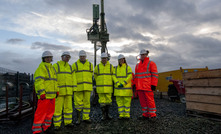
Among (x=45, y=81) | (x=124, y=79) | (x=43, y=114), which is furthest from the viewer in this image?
(x=124, y=79)

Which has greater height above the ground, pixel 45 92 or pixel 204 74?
pixel 204 74

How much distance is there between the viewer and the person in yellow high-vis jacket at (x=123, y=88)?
4.76 meters

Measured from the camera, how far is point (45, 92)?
12.0 feet

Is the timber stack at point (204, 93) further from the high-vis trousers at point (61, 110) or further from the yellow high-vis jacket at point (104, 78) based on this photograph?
the high-vis trousers at point (61, 110)

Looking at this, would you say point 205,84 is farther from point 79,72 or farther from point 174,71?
point 174,71

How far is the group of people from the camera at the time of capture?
12.2ft

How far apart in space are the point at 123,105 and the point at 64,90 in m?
1.94

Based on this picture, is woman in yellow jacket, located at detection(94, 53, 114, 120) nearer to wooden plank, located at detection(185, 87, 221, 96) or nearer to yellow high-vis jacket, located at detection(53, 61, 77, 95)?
yellow high-vis jacket, located at detection(53, 61, 77, 95)

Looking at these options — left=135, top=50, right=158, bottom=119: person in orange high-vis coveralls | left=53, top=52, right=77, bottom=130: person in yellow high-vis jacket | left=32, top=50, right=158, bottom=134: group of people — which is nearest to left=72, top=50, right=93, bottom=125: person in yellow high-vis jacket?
left=32, top=50, right=158, bottom=134: group of people

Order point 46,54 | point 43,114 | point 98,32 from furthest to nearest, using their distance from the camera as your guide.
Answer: point 98,32 → point 46,54 → point 43,114

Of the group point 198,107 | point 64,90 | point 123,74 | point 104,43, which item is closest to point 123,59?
point 123,74

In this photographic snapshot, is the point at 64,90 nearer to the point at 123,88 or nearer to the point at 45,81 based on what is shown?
the point at 45,81

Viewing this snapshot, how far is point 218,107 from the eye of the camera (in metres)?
Answer: 4.42

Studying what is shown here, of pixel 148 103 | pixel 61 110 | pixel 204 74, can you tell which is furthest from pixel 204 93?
pixel 61 110
